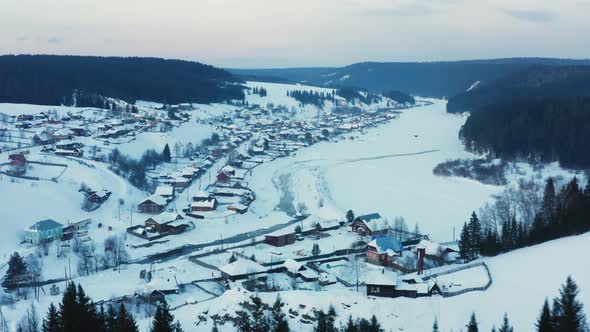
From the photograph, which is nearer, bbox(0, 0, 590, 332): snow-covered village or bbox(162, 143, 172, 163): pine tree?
bbox(0, 0, 590, 332): snow-covered village

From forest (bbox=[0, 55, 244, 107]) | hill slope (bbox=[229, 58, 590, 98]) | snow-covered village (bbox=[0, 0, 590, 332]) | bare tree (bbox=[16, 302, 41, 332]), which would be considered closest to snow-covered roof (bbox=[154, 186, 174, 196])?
snow-covered village (bbox=[0, 0, 590, 332])

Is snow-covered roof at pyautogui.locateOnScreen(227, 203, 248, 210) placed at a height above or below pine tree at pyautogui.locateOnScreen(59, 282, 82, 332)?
below

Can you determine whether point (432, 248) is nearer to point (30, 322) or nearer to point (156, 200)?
point (30, 322)

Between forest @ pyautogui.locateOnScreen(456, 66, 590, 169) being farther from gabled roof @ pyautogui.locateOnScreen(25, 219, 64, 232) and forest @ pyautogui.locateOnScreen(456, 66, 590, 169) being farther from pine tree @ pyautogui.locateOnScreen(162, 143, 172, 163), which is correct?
gabled roof @ pyautogui.locateOnScreen(25, 219, 64, 232)

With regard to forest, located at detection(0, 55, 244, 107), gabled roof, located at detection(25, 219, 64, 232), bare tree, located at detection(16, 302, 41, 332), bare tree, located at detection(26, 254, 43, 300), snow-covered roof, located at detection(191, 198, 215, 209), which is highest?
forest, located at detection(0, 55, 244, 107)

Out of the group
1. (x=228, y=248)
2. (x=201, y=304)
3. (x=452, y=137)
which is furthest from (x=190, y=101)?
(x=201, y=304)

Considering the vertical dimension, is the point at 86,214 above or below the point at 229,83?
below

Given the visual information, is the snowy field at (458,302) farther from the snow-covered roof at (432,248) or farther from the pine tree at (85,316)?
the pine tree at (85,316)

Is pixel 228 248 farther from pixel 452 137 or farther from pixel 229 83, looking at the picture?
pixel 229 83

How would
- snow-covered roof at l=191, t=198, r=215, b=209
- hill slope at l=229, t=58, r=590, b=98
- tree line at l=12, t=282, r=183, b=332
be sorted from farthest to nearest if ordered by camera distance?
hill slope at l=229, t=58, r=590, b=98
snow-covered roof at l=191, t=198, r=215, b=209
tree line at l=12, t=282, r=183, b=332
